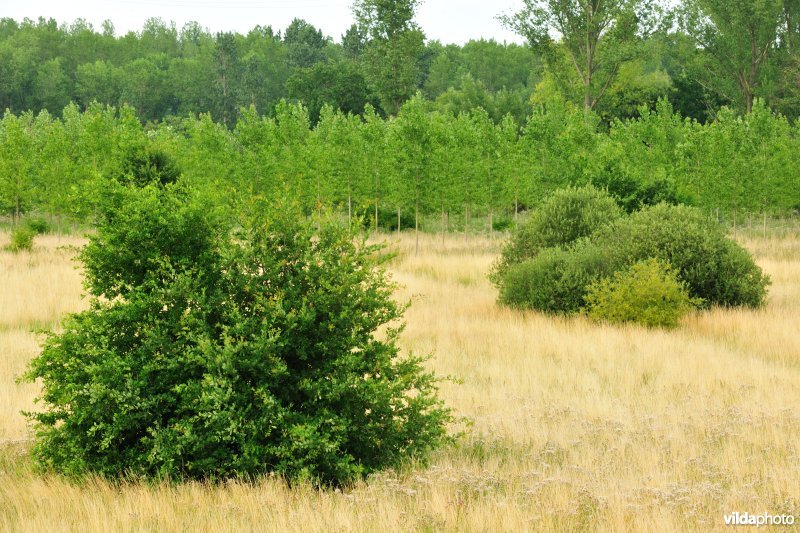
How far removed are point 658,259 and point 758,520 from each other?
1233cm

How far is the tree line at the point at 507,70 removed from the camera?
164 feet

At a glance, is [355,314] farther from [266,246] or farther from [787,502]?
[787,502]

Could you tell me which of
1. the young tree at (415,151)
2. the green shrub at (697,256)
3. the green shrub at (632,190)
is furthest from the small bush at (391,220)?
the green shrub at (697,256)

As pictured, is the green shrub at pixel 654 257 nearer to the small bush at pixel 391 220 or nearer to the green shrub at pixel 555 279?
the green shrub at pixel 555 279

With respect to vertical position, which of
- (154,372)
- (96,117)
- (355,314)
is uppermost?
(96,117)

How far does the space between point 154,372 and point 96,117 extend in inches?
1382

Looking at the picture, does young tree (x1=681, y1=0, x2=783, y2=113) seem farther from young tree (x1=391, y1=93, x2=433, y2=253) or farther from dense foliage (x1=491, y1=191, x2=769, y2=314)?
dense foliage (x1=491, y1=191, x2=769, y2=314)

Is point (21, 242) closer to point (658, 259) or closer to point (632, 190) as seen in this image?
point (632, 190)

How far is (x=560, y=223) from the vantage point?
755 inches

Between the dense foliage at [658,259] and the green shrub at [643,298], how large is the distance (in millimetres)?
766

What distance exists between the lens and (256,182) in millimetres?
38062

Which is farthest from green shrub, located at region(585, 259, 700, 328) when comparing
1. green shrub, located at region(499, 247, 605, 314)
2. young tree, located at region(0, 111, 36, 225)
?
young tree, located at region(0, 111, 36, 225)

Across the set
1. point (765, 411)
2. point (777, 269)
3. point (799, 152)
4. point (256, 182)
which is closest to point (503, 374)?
point (765, 411)

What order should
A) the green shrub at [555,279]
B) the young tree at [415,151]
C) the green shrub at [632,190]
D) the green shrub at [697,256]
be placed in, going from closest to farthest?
the green shrub at [555,279], the green shrub at [697,256], the green shrub at [632,190], the young tree at [415,151]
